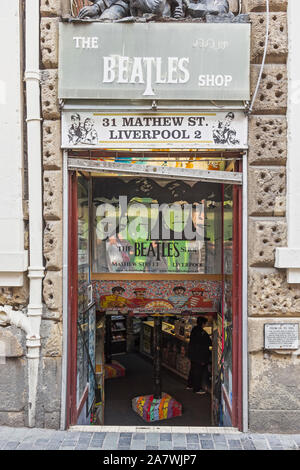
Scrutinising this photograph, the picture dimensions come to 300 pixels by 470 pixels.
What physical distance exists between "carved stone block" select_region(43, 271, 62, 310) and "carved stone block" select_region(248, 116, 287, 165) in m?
2.67

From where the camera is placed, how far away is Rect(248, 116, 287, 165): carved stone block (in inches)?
164

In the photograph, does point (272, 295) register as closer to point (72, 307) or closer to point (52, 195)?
point (72, 307)

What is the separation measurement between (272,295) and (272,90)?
2363mm

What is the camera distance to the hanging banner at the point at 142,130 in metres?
4.22

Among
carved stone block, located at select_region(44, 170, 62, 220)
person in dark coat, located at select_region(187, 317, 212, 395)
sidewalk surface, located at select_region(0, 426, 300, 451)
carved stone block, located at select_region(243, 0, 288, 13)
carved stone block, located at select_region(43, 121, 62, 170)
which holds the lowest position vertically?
person in dark coat, located at select_region(187, 317, 212, 395)

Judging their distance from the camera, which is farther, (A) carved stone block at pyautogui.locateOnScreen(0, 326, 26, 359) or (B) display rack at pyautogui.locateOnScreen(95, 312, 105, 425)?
(B) display rack at pyautogui.locateOnScreen(95, 312, 105, 425)

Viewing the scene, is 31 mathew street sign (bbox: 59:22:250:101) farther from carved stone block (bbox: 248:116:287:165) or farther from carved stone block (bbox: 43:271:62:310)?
carved stone block (bbox: 43:271:62:310)

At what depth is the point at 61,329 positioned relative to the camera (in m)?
4.23

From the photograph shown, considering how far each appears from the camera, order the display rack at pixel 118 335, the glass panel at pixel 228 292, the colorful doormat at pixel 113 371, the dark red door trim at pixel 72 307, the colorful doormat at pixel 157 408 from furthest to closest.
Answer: the display rack at pixel 118 335 < the colorful doormat at pixel 113 371 < the colorful doormat at pixel 157 408 < the glass panel at pixel 228 292 < the dark red door trim at pixel 72 307

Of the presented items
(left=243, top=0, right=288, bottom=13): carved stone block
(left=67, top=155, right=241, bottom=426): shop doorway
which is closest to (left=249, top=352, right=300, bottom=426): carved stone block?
(left=67, top=155, right=241, bottom=426): shop doorway

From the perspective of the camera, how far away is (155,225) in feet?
18.9

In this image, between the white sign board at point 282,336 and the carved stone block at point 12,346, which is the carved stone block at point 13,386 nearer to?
the carved stone block at point 12,346

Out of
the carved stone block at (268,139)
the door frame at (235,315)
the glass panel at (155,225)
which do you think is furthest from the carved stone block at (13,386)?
the carved stone block at (268,139)

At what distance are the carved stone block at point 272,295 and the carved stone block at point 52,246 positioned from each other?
7.44ft
